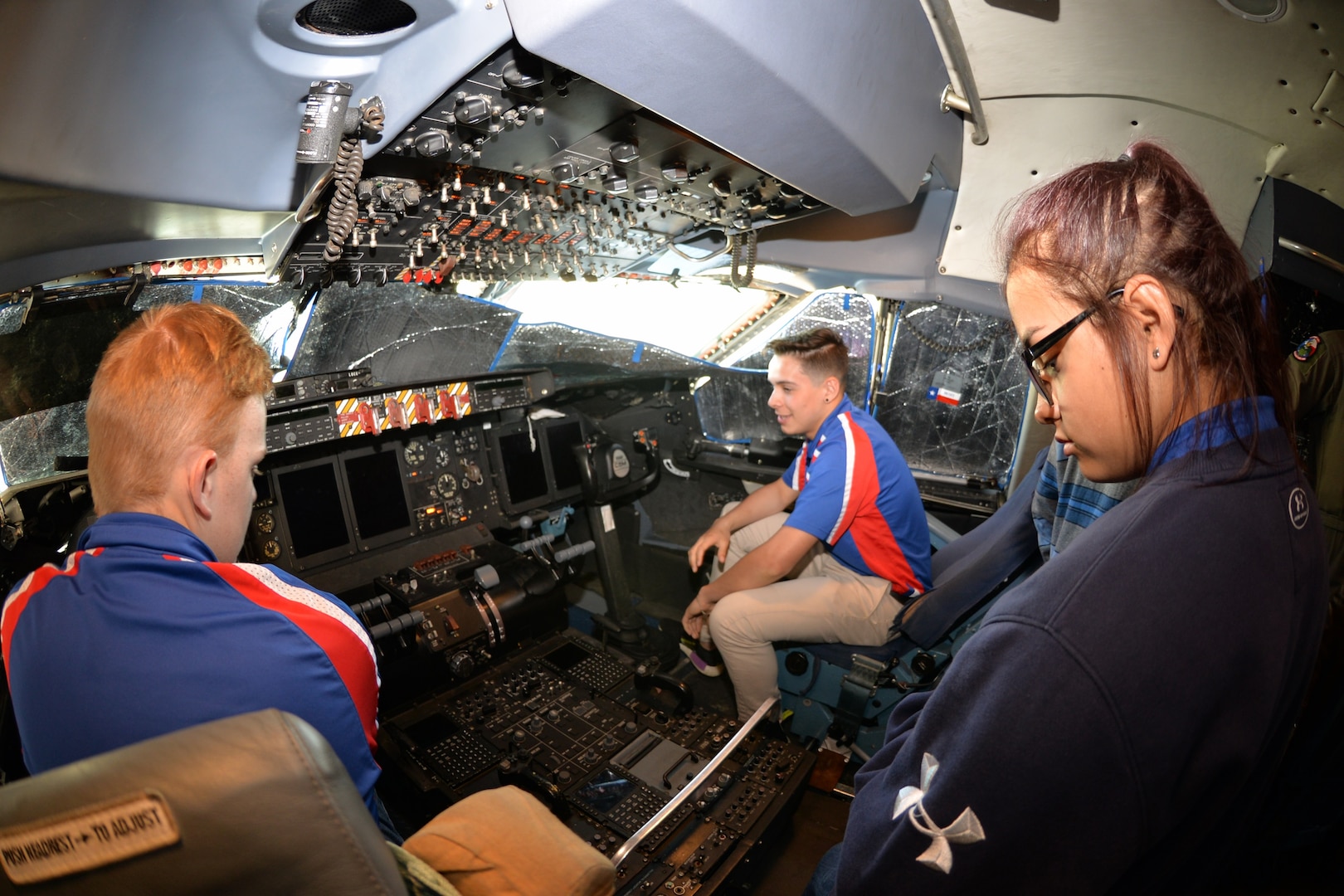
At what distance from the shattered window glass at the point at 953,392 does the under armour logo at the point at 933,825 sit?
312 centimetres

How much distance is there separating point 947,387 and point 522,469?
2.42 m

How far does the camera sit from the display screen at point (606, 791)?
202 centimetres

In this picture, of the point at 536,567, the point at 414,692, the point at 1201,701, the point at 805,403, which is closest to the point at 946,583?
the point at 805,403

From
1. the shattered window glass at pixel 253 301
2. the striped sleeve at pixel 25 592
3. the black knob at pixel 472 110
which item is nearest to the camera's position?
the striped sleeve at pixel 25 592

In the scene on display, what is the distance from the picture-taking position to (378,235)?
2.04 meters

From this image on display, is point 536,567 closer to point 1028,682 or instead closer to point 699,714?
point 699,714

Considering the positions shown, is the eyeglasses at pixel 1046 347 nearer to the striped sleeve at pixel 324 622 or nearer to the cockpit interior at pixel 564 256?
the cockpit interior at pixel 564 256

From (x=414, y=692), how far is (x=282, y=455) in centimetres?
111

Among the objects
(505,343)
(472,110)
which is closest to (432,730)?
(505,343)

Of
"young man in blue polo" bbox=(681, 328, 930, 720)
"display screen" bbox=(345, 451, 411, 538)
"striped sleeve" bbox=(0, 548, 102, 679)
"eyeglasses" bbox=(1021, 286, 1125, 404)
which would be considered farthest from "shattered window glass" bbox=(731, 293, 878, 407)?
"striped sleeve" bbox=(0, 548, 102, 679)

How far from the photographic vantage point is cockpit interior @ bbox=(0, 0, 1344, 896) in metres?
1.13

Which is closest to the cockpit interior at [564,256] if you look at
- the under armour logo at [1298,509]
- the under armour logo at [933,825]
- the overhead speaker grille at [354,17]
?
the overhead speaker grille at [354,17]

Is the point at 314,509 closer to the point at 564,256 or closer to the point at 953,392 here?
the point at 564,256

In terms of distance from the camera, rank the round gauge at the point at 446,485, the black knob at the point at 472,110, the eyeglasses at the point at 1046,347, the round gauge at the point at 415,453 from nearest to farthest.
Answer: the eyeglasses at the point at 1046,347
the black knob at the point at 472,110
the round gauge at the point at 415,453
the round gauge at the point at 446,485
